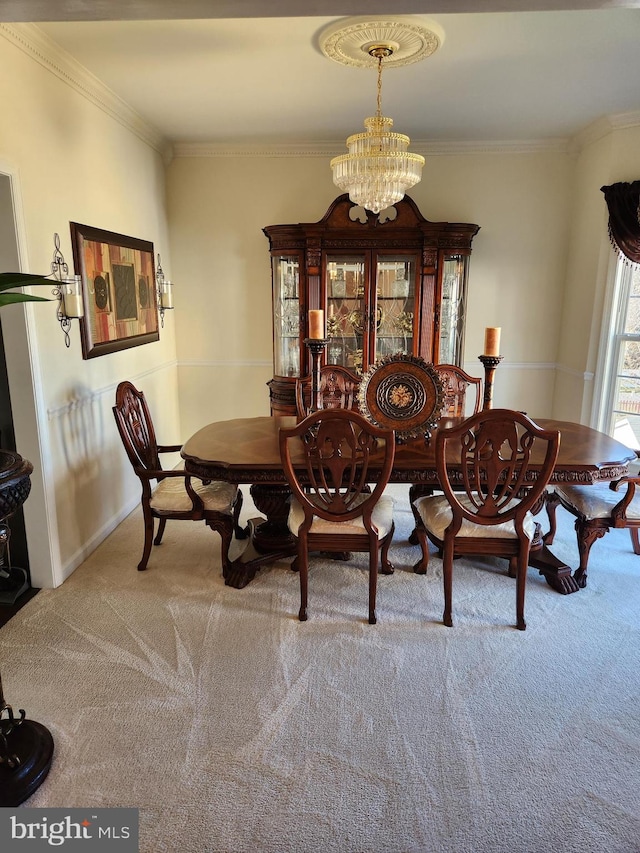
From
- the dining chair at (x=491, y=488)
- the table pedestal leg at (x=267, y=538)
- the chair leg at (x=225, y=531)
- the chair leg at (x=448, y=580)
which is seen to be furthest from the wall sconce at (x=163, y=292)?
the chair leg at (x=448, y=580)

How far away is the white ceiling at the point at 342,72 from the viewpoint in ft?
8.07

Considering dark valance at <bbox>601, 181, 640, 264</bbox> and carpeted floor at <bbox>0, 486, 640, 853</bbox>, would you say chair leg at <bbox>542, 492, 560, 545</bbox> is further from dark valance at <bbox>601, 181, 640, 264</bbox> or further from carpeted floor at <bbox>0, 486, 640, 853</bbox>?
dark valance at <bbox>601, 181, 640, 264</bbox>

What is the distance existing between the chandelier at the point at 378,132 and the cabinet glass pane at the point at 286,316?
1.46 meters

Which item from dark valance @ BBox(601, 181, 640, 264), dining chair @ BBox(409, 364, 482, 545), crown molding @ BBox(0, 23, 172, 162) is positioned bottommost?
dining chair @ BBox(409, 364, 482, 545)

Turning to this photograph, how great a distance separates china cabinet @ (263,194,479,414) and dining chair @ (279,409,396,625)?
2.11 metres

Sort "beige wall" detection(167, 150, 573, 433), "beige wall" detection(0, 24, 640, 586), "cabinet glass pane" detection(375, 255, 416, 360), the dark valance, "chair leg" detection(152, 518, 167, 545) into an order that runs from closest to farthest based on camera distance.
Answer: "chair leg" detection(152, 518, 167, 545)
"beige wall" detection(0, 24, 640, 586)
the dark valance
"cabinet glass pane" detection(375, 255, 416, 360)
"beige wall" detection(167, 150, 573, 433)

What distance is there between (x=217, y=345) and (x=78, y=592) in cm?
271

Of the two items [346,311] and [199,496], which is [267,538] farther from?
[346,311]

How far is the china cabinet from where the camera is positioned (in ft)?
14.3

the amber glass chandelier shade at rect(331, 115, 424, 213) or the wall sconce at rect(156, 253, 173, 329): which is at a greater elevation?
the amber glass chandelier shade at rect(331, 115, 424, 213)

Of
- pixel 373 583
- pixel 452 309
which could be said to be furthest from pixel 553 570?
pixel 452 309

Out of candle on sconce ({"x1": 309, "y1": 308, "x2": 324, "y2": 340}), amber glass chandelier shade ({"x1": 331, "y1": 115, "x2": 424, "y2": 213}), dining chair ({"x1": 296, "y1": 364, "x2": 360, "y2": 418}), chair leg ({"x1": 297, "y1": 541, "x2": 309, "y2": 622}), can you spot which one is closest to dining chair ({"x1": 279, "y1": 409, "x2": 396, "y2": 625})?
chair leg ({"x1": 297, "y1": 541, "x2": 309, "y2": 622})

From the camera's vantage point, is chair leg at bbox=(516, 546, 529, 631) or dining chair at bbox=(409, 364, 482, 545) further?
dining chair at bbox=(409, 364, 482, 545)

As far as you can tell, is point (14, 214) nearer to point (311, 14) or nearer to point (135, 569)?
point (311, 14)
